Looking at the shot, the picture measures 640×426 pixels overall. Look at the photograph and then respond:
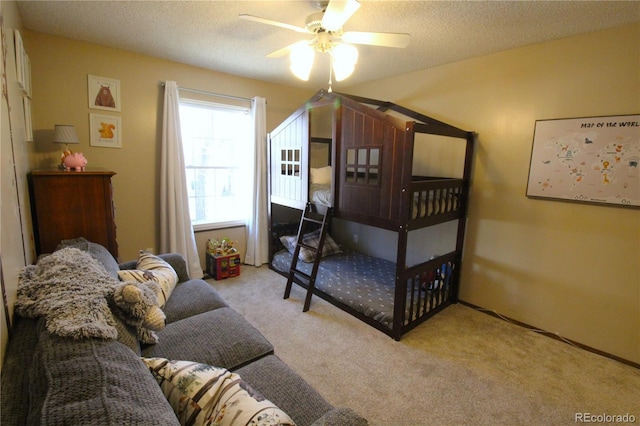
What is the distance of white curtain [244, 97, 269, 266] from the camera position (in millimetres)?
3855

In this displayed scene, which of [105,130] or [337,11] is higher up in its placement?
[337,11]

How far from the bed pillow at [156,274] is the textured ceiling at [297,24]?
1.78 meters

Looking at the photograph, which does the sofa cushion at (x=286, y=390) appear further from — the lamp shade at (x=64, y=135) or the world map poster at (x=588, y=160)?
the world map poster at (x=588, y=160)

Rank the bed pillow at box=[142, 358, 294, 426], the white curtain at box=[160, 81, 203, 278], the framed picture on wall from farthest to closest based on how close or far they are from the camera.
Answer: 1. the white curtain at box=[160, 81, 203, 278]
2. the framed picture on wall
3. the bed pillow at box=[142, 358, 294, 426]

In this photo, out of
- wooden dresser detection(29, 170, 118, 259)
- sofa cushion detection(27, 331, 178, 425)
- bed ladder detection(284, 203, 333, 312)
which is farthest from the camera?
bed ladder detection(284, 203, 333, 312)

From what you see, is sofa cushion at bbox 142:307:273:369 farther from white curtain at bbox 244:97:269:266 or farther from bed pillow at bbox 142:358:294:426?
white curtain at bbox 244:97:269:266

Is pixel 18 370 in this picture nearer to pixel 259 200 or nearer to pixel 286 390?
pixel 286 390

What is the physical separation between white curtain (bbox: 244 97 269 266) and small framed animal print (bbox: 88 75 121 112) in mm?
1438

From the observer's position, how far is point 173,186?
330 cm

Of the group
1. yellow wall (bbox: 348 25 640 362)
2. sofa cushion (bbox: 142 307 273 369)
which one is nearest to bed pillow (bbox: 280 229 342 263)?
yellow wall (bbox: 348 25 640 362)

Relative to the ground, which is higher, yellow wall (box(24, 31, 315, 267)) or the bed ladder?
yellow wall (box(24, 31, 315, 267))
